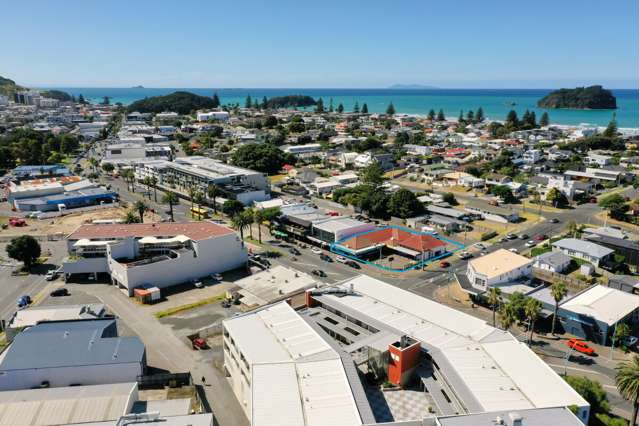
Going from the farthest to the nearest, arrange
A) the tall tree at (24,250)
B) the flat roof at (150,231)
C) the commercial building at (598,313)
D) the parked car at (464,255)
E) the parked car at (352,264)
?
the parked car at (464,255)
the parked car at (352,264)
the flat roof at (150,231)
the tall tree at (24,250)
the commercial building at (598,313)

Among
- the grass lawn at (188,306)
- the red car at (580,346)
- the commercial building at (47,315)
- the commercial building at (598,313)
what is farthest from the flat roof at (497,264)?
the commercial building at (47,315)

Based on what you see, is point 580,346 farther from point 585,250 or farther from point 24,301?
point 24,301

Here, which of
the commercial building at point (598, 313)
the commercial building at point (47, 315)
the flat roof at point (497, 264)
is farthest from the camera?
the flat roof at point (497, 264)

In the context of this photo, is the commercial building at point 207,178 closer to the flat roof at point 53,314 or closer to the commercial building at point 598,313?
the flat roof at point 53,314

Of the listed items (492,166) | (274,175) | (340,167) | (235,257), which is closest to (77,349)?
(235,257)

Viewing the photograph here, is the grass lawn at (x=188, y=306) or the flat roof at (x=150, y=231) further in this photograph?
the flat roof at (x=150, y=231)

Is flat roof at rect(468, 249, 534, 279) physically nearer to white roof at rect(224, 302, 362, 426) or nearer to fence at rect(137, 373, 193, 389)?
white roof at rect(224, 302, 362, 426)

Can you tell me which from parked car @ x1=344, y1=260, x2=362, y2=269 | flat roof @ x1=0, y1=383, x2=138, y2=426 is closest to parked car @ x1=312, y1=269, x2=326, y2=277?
parked car @ x1=344, y1=260, x2=362, y2=269
